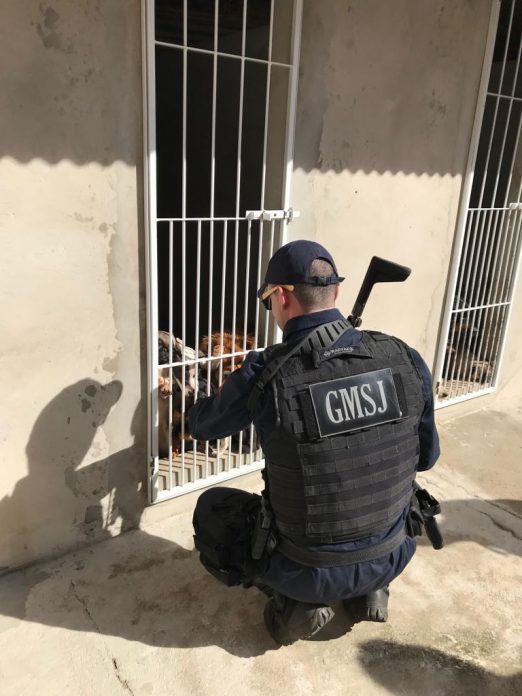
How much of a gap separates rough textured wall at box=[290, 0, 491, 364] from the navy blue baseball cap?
113 centimetres

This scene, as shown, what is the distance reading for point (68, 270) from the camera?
2.51 m

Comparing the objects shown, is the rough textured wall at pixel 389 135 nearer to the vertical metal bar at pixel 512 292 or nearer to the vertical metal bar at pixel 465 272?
the vertical metal bar at pixel 465 272

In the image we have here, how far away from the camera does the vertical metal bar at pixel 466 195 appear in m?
3.74

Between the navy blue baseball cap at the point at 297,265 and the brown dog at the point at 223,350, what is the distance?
43.3 inches

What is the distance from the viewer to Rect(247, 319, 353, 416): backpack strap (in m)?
2.04

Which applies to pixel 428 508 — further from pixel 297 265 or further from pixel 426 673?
pixel 297 265

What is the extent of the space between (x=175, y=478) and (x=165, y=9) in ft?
11.1

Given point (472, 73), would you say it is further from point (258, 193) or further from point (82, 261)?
point (82, 261)

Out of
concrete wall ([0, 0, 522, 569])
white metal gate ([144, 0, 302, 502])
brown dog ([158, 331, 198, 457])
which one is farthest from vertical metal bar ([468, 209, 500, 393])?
brown dog ([158, 331, 198, 457])

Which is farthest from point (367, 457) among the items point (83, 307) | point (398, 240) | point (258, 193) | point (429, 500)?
point (258, 193)

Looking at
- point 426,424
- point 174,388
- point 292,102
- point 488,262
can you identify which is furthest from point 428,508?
point 488,262

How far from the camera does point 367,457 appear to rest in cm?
209

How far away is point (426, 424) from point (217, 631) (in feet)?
4.21

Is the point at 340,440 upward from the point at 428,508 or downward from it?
upward
